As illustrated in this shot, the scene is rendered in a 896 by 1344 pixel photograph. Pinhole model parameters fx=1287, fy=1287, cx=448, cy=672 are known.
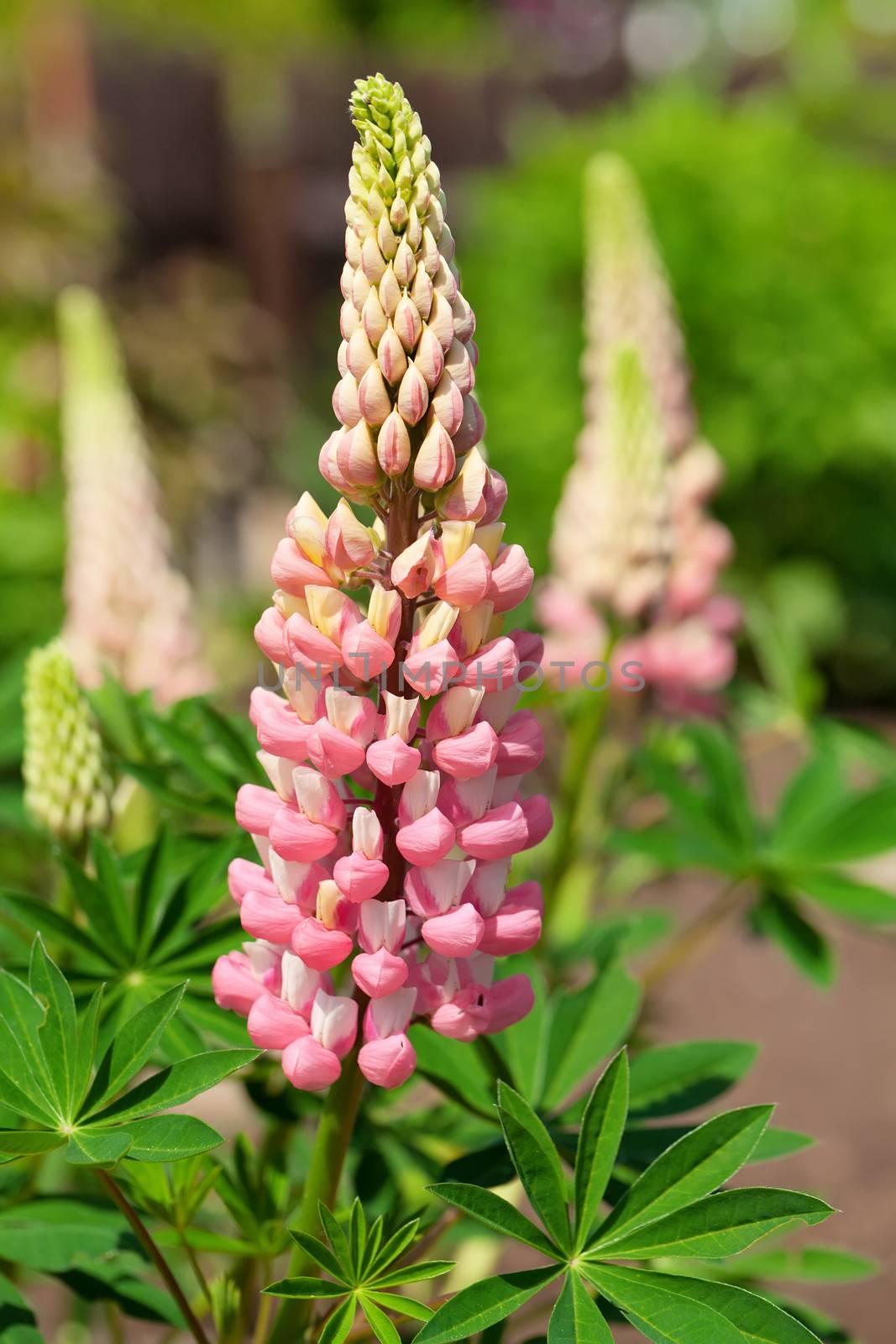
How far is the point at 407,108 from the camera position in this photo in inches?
35.7

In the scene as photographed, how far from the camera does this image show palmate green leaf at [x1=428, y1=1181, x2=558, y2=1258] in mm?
900

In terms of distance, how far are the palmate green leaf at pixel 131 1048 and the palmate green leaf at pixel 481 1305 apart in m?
0.28

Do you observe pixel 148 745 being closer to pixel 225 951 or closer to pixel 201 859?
pixel 201 859

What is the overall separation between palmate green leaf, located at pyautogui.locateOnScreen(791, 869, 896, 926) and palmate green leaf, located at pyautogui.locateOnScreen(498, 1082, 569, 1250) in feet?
2.21

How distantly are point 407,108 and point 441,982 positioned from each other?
0.65 meters

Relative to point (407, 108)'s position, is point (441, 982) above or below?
below

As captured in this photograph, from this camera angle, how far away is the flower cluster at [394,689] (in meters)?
0.93

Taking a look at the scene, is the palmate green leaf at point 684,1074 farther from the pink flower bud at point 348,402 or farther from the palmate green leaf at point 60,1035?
the pink flower bud at point 348,402

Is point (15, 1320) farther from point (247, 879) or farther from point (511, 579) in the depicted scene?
point (511, 579)

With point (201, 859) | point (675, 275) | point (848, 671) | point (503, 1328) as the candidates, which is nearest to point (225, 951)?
point (201, 859)

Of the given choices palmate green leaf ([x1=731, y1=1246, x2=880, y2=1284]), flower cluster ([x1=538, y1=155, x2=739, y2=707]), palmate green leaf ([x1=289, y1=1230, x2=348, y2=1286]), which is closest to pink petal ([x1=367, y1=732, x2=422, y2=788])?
palmate green leaf ([x1=289, y1=1230, x2=348, y2=1286])

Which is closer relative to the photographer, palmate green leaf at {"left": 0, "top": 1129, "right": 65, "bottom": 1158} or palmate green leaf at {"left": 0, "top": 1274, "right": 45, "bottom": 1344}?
palmate green leaf at {"left": 0, "top": 1129, "right": 65, "bottom": 1158}

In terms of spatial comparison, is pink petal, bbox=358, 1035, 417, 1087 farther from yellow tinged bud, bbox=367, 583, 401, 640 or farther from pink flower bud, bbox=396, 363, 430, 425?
pink flower bud, bbox=396, 363, 430, 425

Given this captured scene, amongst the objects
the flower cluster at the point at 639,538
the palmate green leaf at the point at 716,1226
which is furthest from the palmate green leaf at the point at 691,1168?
the flower cluster at the point at 639,538
